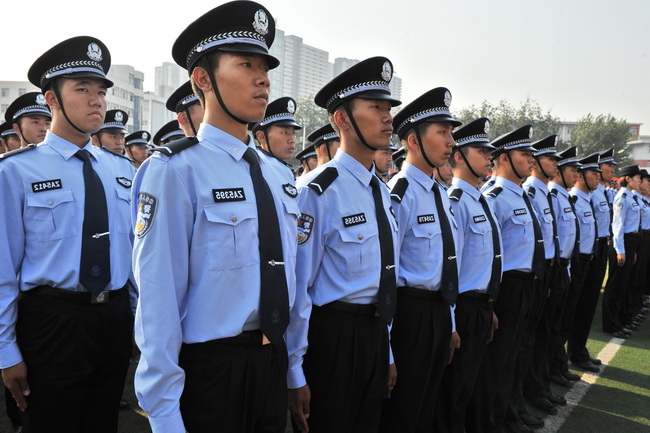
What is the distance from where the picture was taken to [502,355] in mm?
4008

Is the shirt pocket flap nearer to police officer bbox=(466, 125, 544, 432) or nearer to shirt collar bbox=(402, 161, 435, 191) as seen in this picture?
shirt collar bbox=(402, 161, 435, 191)

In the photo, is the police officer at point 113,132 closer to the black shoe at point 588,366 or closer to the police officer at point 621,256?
the black shoe at point 588,366

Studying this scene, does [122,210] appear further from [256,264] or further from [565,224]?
[565,224]

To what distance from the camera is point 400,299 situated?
3113mm

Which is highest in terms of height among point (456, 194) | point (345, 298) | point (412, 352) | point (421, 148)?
point (421, 148)

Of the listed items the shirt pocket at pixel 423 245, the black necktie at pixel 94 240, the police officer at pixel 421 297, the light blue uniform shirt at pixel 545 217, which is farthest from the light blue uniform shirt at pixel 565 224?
the black necktie at pixel 94 240

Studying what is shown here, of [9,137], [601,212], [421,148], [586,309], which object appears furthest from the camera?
[601,212]

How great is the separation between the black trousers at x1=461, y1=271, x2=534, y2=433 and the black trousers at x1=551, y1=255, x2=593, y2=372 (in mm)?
1464

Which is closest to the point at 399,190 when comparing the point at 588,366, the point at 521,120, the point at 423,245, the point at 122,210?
the point at 423,245

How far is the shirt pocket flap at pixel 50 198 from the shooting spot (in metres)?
2.59

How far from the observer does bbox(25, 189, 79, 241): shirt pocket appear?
8.48 ft

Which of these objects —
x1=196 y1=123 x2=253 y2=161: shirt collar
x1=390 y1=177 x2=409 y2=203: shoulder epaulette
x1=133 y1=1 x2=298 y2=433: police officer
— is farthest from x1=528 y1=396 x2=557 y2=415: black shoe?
x1=196 y1=123 x2=253 y2=161: shirt collar

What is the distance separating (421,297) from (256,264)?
1.60 metres

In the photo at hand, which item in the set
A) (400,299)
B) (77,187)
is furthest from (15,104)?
(400,299)
